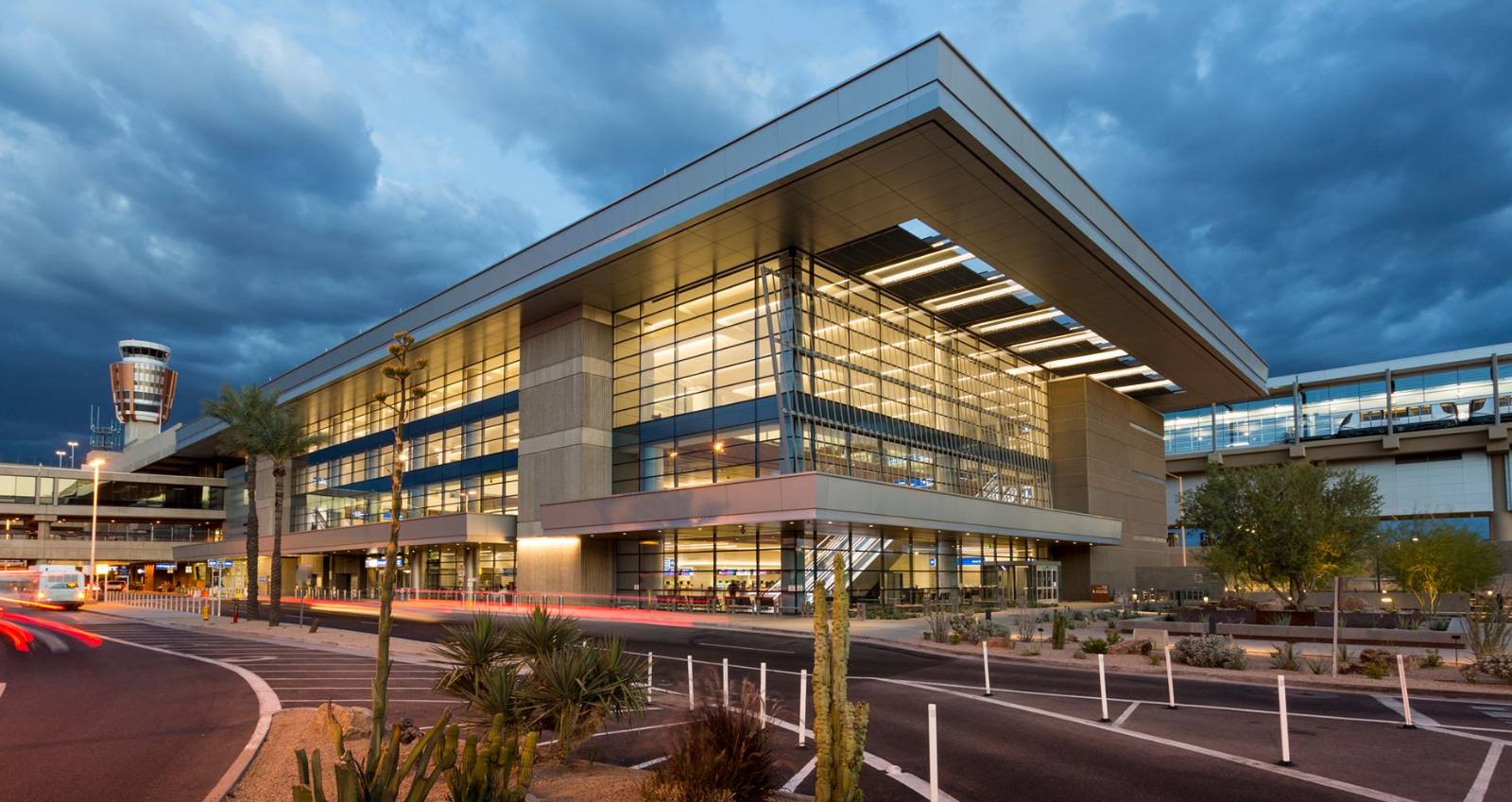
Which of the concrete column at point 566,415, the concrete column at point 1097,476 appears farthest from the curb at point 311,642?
the concrete column at point 1097,476

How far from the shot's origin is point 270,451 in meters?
43.9

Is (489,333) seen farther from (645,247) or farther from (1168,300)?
(1168,300)

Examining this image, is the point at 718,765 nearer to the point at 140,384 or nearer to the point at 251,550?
the point at 251,550

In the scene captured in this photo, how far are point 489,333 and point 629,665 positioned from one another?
4119cm

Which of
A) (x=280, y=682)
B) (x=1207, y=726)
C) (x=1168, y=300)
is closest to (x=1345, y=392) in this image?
(x=1168, y=300)

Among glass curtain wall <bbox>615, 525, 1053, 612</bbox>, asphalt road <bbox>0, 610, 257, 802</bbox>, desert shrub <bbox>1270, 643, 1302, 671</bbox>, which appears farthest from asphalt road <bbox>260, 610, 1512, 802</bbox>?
glass curtain wall <bbox>615, 525, 1053, 612</bbox>

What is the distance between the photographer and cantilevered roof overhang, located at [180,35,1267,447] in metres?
28.7

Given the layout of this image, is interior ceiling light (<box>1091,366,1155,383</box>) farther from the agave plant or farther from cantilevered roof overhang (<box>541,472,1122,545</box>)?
the agave plant

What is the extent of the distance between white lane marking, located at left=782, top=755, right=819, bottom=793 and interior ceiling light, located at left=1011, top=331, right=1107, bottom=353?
144 ft

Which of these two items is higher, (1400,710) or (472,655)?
(472,655)

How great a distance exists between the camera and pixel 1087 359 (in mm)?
57312

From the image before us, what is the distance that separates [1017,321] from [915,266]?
35.7ft

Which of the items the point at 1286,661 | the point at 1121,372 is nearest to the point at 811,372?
the point at 1286,661

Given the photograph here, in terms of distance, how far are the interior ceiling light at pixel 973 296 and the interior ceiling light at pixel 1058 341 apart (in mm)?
8197
